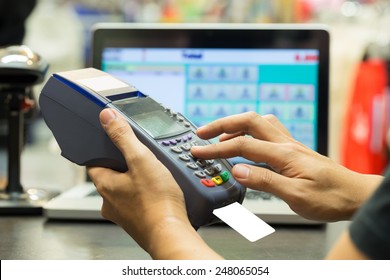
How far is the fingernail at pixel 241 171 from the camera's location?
2.21 feet

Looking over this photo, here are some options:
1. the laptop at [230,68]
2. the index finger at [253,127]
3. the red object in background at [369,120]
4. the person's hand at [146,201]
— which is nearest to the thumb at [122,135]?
the person's hand at [146,201]

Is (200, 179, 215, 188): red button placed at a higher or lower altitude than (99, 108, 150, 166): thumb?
lower

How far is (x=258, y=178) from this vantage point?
2.23 feet

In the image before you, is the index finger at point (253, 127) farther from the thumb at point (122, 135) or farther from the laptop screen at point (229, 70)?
the laptop screen at point (229, 70)

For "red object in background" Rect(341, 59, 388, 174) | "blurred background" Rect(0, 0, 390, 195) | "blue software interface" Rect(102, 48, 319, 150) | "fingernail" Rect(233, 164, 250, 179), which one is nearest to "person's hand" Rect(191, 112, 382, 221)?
"fingernail" Rect(233, 164, 250, 179)

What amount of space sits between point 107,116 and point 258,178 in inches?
6.0

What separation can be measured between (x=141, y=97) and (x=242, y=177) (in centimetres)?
14

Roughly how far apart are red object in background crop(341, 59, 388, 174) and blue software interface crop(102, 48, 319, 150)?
1354 mm

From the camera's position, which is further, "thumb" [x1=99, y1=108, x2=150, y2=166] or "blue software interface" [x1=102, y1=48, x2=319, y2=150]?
"blue software interface" [x1=102, y1=48, x2=319, y2=150]

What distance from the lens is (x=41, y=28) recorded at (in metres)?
3.03

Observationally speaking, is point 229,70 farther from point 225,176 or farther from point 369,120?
point 369,120

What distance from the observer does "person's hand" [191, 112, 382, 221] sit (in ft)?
2.25

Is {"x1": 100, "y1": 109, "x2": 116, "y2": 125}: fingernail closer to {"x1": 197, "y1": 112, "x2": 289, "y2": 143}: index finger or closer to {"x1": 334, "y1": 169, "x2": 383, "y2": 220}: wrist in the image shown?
{"x1": 197, "y1": 112, "x2": 289, "y2": 143}: index finger

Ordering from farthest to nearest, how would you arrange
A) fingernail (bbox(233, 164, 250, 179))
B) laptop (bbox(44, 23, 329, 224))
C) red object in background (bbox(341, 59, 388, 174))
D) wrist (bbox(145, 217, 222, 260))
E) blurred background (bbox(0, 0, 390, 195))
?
blurred background (bbox(0, 0, 390, 195)) → red object in background (bbox(341, 59, 388, 174)) → laptop (bbox(44, 23, 329, 224)) → fingernail (bbox(233, 164, 250, 179)) → wrist (bbox(145, 217, 222, 260))
